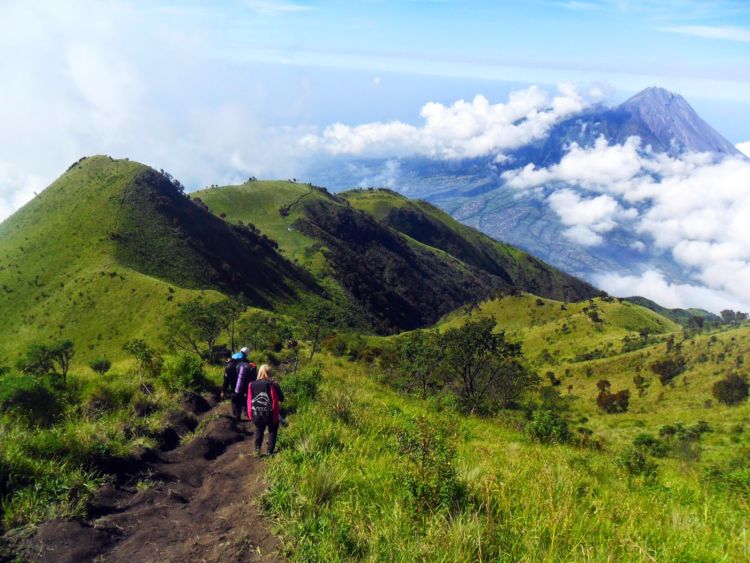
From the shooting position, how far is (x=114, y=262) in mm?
87375

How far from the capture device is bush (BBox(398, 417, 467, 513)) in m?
5.46

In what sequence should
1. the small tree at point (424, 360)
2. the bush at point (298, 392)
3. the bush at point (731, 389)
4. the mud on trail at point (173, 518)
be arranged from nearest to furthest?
the mud on trail at point (173, 518), the bush at point (298, 392), the small tree at point (424, 360), the bush at point (731, 389)

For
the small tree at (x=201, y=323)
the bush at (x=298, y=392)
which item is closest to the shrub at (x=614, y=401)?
the small tree at (x=201, y=323)

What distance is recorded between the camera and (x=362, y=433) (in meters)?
8.91

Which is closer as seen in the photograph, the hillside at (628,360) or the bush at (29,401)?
the bush at (29,401)

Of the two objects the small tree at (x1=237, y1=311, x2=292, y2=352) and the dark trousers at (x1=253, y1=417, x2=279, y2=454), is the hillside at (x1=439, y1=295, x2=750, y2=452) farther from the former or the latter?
the dark trousers at (x1=253, y1=417, x2=279, y2=454)

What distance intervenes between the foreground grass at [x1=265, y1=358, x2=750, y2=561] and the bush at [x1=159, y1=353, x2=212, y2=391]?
6.76 metres

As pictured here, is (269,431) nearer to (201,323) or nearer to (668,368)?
(201,323)

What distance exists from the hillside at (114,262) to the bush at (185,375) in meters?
63.0

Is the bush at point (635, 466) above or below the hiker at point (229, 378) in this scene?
below

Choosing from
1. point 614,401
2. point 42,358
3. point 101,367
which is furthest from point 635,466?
point 614,401

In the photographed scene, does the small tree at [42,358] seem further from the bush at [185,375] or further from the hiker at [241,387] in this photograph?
the hiker at [241,387]

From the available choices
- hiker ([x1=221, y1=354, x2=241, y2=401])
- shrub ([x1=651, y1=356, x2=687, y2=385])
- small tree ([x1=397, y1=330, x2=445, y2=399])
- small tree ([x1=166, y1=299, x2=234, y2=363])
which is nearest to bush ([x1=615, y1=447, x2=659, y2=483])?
hiker ([x1=221, y1=354, x2=241, y2=401])

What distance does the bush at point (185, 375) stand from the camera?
44.1 ft
